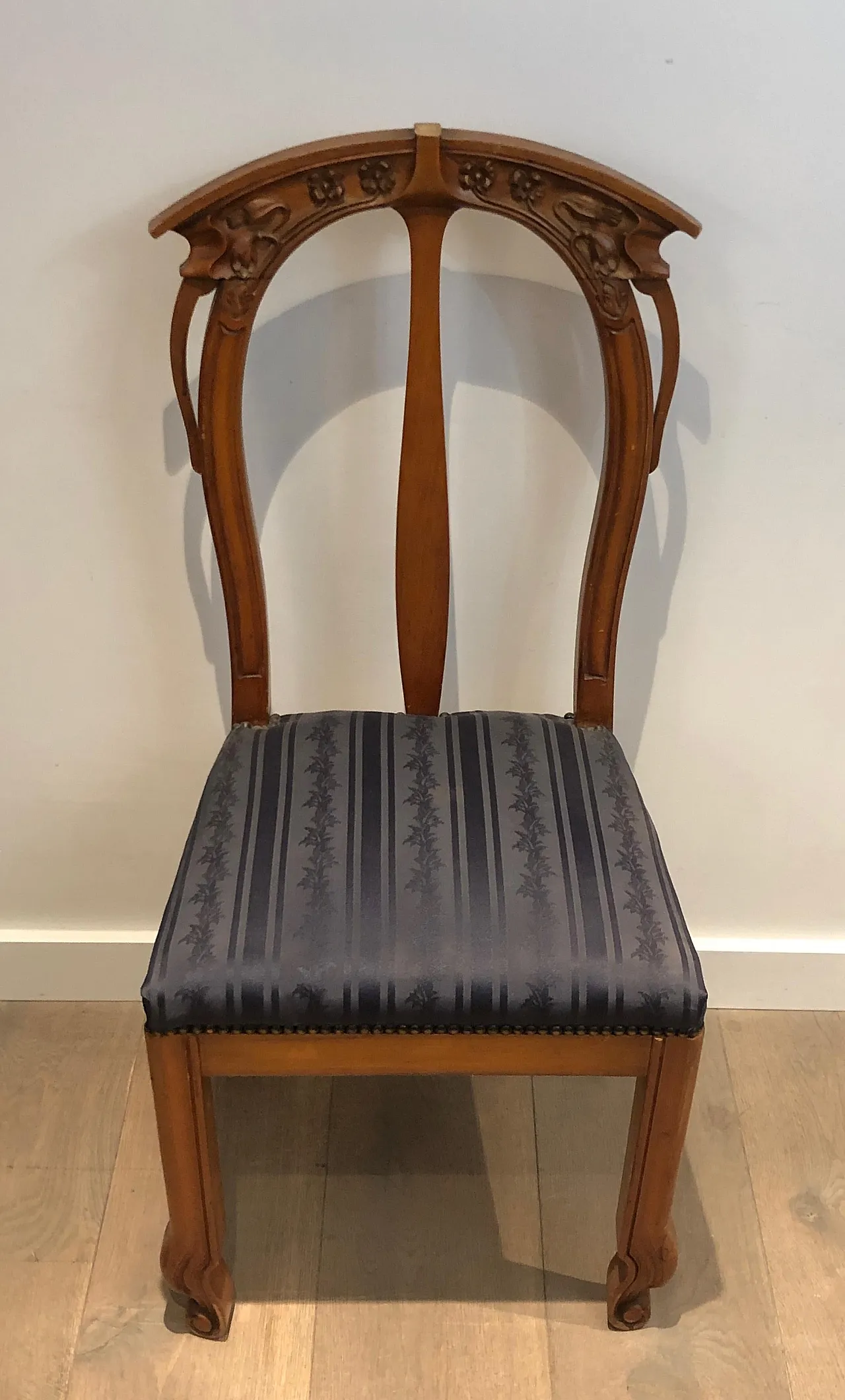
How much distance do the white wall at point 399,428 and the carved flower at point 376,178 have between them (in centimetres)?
10

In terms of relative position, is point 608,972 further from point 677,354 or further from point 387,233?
point 387,233

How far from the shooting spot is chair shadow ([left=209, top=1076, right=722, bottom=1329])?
3.82 feet

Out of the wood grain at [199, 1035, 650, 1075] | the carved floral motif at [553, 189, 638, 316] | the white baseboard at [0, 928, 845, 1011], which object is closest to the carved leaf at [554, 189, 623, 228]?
the carved floral motif at [553, 189, 638, 316]

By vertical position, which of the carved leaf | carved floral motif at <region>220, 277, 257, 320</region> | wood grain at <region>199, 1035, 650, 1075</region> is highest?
the carved leaf

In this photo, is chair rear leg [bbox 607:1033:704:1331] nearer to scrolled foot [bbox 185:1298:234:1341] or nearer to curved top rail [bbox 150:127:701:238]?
scrolled foot [bbox 185:1298:234:1341]

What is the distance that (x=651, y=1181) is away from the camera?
101 centimetres

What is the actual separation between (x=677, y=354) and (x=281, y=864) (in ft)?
1.90

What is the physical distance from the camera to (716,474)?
1.17m

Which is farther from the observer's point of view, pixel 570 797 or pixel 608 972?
pixel 570 797

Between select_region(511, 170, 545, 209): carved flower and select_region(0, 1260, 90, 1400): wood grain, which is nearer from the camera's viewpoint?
select_region(511, 170, 545, 209): carved flower

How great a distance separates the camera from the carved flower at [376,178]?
0.94m

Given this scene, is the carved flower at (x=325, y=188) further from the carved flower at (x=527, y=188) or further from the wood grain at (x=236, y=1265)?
the wood grain at (x=236, y=1265)

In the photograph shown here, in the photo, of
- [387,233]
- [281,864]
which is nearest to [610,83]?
[387,233]

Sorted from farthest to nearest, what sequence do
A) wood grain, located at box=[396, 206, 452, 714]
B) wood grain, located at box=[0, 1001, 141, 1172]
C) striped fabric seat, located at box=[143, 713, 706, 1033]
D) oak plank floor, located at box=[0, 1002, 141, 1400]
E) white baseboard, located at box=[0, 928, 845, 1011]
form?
1. white baseboard, located at box=[0, 928, 845, 1011]
2. wood grain, located at box=[0, 1001, 141, 1172]
3. oak plank floor, located at box=[0, 1002, 141, 1400]
4. wood grain, located at box=[396, 206, 452, 714]
5. striped fabric seat, located at box=[143, 713, 706, 1033]
